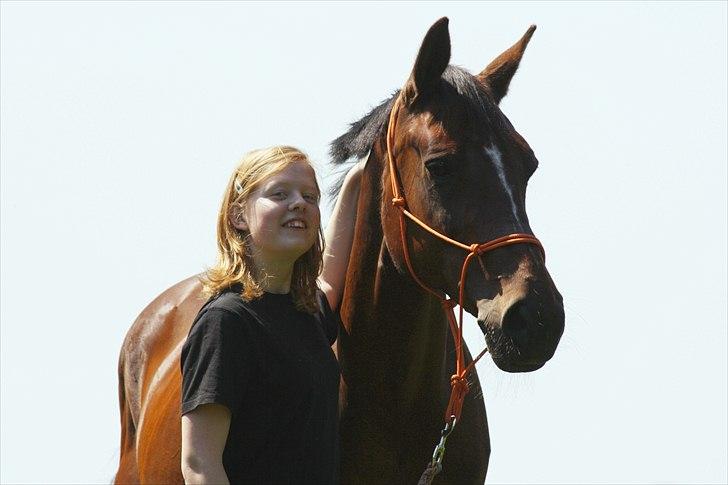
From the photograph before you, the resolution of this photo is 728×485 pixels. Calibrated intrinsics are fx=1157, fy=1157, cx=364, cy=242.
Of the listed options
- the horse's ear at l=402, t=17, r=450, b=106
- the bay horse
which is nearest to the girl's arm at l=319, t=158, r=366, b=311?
the bay horse

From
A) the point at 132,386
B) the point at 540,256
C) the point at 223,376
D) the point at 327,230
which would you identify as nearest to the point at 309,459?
the point at 223,376

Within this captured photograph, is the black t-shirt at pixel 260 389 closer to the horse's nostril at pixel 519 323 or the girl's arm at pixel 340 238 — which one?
the horse's nostril at pixel 519 323

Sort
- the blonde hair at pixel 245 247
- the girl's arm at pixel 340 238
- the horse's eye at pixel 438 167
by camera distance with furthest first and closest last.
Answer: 1. the girl's arm at pixel 340 238
2. the horse's eye at pixel 438 167
3. the blonde hair at pixel 245 247

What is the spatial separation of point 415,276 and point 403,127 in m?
0.54

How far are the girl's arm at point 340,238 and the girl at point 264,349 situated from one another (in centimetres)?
56

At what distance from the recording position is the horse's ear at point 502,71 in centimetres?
439

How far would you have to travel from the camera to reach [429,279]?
3969mm

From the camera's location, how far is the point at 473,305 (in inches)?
149

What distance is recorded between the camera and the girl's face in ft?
11.5

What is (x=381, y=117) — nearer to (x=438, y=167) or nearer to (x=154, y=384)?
(x=438, y=167)

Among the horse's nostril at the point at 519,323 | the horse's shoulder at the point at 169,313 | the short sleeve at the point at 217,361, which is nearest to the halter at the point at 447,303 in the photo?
the horse's nostril at the point at 519,323

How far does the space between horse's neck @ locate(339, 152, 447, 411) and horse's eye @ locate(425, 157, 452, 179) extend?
0.40 meters

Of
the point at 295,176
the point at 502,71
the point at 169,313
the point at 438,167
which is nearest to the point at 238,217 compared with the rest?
the point at 295,176

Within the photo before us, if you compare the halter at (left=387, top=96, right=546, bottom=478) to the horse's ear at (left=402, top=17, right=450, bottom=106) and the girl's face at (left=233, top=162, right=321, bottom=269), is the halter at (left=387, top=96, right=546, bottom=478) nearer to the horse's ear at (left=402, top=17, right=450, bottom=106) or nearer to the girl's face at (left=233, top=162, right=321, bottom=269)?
the horse's ear at (left=402, top=17, right=450, bottom=106)
